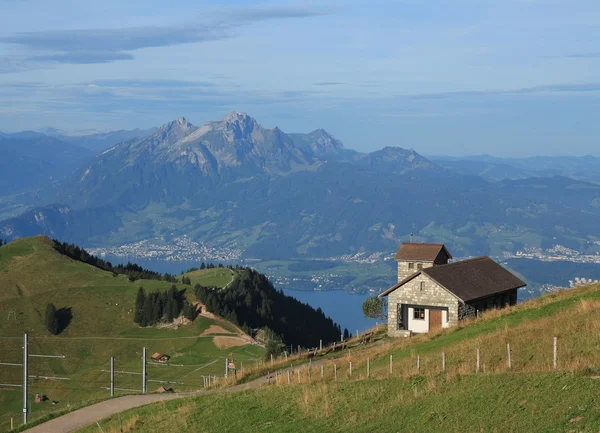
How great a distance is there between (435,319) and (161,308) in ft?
188

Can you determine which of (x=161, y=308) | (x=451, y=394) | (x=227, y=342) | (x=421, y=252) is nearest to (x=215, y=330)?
(x=227, y=342)

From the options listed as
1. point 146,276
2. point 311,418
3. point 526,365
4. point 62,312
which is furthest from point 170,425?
point 146,276

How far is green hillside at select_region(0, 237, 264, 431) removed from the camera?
3250 inches

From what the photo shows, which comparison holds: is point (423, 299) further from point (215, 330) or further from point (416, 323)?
point (215, 330)

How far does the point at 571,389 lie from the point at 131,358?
246 feet

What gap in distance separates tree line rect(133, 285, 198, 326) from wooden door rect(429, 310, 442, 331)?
54430 millimetres

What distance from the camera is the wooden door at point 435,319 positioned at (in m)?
54.4

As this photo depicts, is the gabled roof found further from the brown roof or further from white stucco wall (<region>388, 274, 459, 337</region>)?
the brown roof

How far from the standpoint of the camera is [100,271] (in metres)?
122

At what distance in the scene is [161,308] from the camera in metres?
106

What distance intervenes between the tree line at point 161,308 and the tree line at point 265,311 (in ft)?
8.98

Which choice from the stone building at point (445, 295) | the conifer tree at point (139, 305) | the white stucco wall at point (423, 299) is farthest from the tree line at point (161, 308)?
the stone building at point (445, 295)

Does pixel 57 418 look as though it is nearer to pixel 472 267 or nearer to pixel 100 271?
pixel 472 267

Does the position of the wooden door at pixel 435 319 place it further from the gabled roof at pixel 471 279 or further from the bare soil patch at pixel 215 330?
the bare soil patch at pixel 215 330
